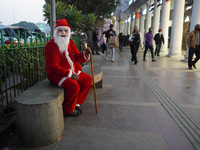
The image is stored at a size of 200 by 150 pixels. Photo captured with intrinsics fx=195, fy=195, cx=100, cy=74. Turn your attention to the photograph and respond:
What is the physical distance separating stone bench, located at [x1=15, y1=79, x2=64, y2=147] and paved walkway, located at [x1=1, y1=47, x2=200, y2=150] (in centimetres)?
14

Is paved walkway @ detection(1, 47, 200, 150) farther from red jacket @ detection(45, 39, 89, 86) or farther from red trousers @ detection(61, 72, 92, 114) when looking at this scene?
red jacket @ detection(45, 39, 89, 86)

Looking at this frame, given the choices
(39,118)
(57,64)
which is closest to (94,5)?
(57,64)

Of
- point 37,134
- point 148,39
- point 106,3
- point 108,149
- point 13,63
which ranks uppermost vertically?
point 106,3

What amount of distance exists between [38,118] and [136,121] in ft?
5.39

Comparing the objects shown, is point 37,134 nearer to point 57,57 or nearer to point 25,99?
point 25,99

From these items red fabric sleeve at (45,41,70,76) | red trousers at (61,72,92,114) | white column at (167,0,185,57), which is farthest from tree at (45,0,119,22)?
red fabric sleeve at (45,41,70,76)

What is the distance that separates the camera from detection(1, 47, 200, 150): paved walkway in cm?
256

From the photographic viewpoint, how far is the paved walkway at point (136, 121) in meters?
2.56

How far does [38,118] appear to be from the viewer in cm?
233

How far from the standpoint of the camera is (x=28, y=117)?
2.31 meters

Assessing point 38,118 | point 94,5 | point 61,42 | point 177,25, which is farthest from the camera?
point 94,5

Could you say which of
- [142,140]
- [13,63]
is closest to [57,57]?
[13,63]

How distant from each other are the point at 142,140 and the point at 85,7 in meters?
14.8

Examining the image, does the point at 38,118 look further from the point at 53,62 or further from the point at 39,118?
the point at 53,62
